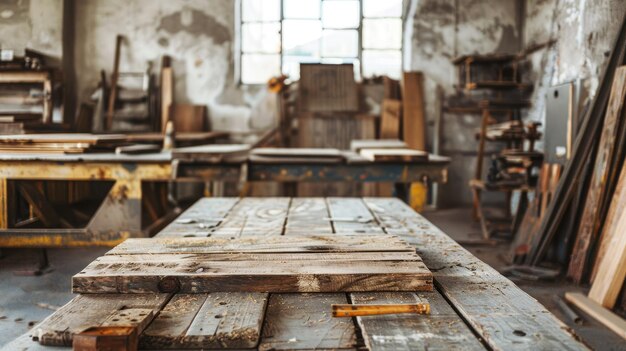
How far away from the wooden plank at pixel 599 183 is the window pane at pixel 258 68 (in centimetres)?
474

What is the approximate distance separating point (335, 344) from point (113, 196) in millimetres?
3118

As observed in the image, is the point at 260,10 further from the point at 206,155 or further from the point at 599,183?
the point at 599,183

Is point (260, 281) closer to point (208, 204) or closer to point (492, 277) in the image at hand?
point (492, 277)

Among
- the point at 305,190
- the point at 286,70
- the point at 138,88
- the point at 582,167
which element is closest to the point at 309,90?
the point at 286,70

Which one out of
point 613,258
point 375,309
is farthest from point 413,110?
point 375,309

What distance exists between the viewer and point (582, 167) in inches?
170

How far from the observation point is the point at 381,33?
777 cm

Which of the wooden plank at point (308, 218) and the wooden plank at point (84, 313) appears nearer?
the wooden plank at point (84, 313)

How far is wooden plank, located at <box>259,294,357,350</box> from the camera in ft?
3.30

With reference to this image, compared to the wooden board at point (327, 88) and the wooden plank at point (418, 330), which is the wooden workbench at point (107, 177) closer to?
the wooden plank at point (418, 330)

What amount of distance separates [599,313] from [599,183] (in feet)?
3.57

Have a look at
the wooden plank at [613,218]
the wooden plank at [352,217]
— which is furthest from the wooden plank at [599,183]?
the wooden plank at [352,217]

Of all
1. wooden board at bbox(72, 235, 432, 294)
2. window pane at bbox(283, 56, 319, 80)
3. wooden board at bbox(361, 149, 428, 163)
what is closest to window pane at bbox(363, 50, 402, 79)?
window pane at bbox(283, 56, 319, 80)

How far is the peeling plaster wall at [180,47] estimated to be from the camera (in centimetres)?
755
